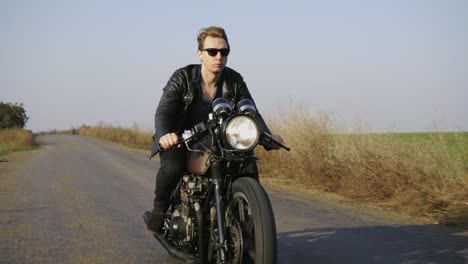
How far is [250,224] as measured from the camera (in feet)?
10.9

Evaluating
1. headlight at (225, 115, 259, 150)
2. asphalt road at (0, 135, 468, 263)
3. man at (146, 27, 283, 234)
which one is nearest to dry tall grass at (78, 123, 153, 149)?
asphalt road at (0, 135, 468, 263)

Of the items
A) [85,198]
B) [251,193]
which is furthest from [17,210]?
[251,193]

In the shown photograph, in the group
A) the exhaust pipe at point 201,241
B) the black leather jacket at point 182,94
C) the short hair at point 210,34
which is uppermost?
the short hair at point 210,34

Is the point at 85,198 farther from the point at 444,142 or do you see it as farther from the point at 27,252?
the point at 444,142

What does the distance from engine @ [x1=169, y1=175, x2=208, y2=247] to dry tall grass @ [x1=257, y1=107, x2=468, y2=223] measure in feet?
12.4

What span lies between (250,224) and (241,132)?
23.4 inches

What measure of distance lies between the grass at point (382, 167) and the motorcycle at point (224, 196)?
3718mm

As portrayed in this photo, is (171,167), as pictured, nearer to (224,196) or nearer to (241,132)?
(224,196)

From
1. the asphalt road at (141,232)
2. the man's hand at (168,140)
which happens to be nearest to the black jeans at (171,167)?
the man's hand at (168,140)

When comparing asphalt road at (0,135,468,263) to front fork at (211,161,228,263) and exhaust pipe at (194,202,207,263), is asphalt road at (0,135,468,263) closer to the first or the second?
exhaust pipe at (194,202,207,263)

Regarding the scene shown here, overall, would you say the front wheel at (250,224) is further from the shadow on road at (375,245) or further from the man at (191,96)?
the shadow on road at (375,245)

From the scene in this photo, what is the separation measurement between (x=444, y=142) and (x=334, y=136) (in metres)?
3.05

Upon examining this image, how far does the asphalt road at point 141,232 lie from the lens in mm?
4602

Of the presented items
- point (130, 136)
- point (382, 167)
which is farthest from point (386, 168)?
point (130, 136)
